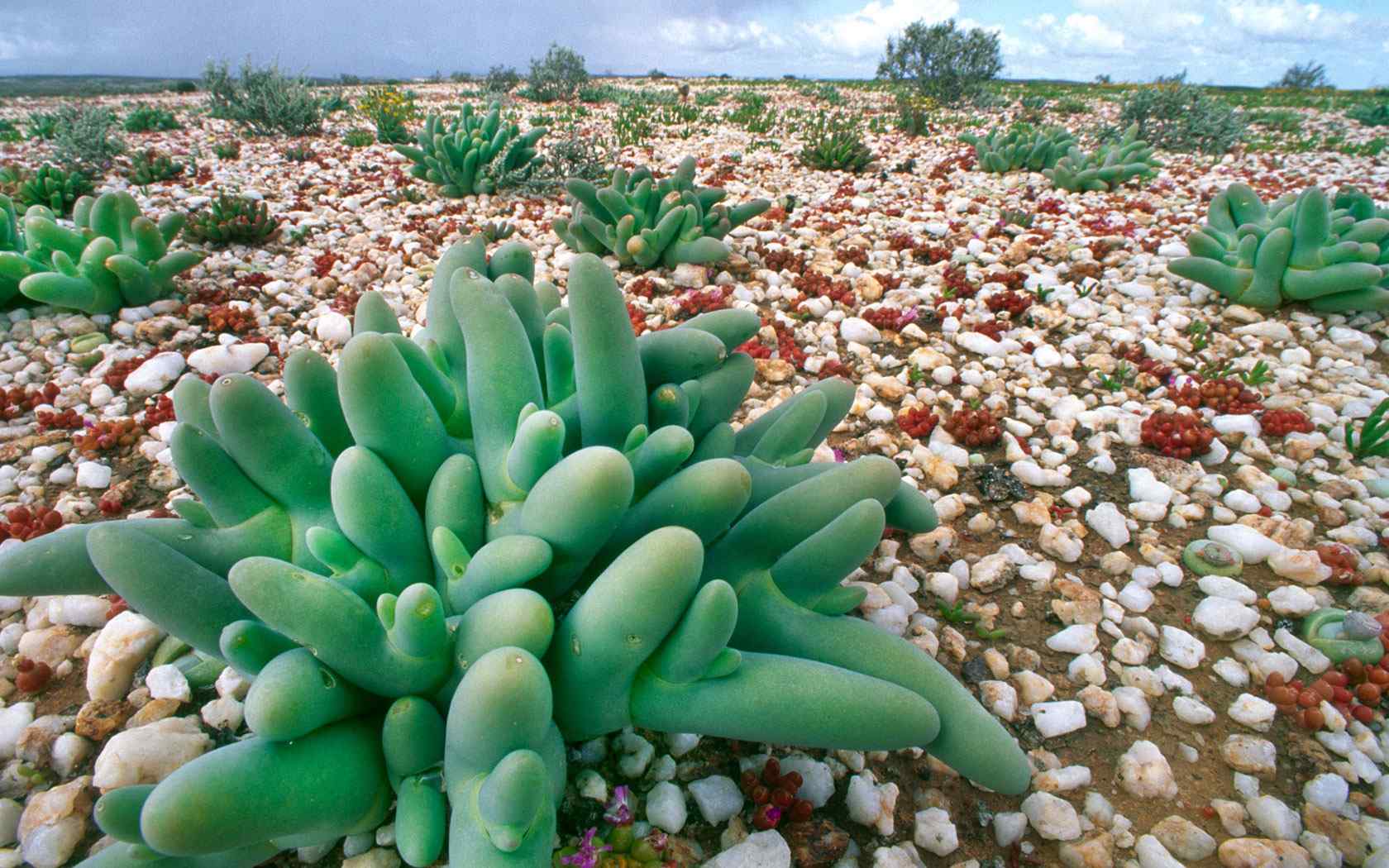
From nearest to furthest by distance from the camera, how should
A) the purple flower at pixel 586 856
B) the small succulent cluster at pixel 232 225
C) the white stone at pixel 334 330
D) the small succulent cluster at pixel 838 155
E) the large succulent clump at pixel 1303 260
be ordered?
the purple flower at pixel 586 856, the white stone at pixel 334 330, the large succulent clump at pixel 1303 260, the small succulent cluster at pixel 232 225, the small succulent cluster at pixel 838 155

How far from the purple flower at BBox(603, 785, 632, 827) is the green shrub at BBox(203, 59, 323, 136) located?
418 inches

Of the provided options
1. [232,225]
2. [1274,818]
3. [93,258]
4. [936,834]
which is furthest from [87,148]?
[1274,818]

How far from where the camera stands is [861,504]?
1443 mm

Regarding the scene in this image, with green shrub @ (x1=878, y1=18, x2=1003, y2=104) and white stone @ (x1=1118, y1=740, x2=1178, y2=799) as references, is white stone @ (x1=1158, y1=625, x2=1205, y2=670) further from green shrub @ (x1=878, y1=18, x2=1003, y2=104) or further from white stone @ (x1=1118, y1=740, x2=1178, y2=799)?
green shrub @ (x1=878, y1=18, x2=1003, y2=104)

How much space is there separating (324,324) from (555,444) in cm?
298

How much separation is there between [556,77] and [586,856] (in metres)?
15.9

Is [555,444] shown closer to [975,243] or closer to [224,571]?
[224,571]

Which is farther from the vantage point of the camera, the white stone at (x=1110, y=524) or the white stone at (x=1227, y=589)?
the white stone at (x=1110, y=524)

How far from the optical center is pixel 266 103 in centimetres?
927

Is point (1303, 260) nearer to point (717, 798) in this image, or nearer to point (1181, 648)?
point (1181, 648)

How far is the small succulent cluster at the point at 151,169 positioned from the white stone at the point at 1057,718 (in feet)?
26.1

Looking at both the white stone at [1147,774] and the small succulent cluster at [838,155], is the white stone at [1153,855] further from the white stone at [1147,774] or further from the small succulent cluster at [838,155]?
the small succulent cluster at [838,155]

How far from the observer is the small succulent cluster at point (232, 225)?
15.7 feet

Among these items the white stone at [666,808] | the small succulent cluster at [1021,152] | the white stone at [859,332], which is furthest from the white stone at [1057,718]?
the small succulent cluster at [1021,152]
